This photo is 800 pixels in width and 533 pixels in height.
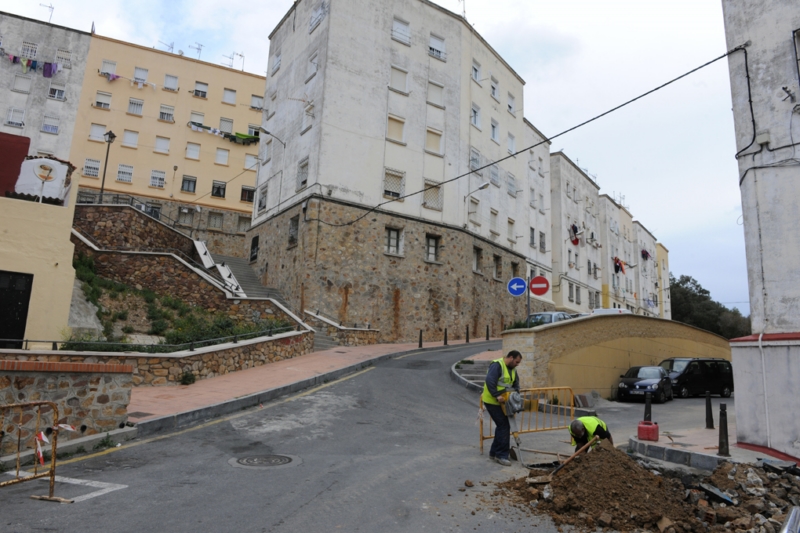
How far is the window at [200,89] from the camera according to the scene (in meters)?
42.2

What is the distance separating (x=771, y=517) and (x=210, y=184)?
41.3 m

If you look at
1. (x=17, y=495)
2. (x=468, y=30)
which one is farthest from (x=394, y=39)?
(x=17, y=495)

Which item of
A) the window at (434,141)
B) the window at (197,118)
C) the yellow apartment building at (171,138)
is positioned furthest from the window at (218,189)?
the window at (434,141)

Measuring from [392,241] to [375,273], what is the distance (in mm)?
2340

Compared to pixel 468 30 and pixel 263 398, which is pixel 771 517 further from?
pixel 468 30

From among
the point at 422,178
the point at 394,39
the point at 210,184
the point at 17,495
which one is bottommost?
the point at 17,495

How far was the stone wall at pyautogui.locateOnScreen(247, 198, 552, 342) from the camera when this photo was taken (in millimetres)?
24344

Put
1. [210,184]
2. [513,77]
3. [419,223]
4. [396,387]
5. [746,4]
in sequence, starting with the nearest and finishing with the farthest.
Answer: [746,4]
[396,387]
[419,223]
[513,77]
[210,184]

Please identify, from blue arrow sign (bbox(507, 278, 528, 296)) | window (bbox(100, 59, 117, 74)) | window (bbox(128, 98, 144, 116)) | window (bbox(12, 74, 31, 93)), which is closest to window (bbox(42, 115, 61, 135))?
window (bbox(12, 74, 31, 93))

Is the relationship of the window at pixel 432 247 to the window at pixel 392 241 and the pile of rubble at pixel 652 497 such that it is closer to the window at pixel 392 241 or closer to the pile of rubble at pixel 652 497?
the window at pixel 392 241

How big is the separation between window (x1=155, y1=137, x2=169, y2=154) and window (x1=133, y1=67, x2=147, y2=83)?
4757mm

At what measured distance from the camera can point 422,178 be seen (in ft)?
93.8

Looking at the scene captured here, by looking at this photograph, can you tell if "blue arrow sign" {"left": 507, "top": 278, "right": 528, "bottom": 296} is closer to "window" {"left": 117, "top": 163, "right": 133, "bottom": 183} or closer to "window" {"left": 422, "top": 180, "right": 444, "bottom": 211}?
"window" {"left": 422, "top": 180, "right": 444, "bottom": 211}

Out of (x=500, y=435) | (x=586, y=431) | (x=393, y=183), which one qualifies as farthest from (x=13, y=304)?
(x=393, y=183)
